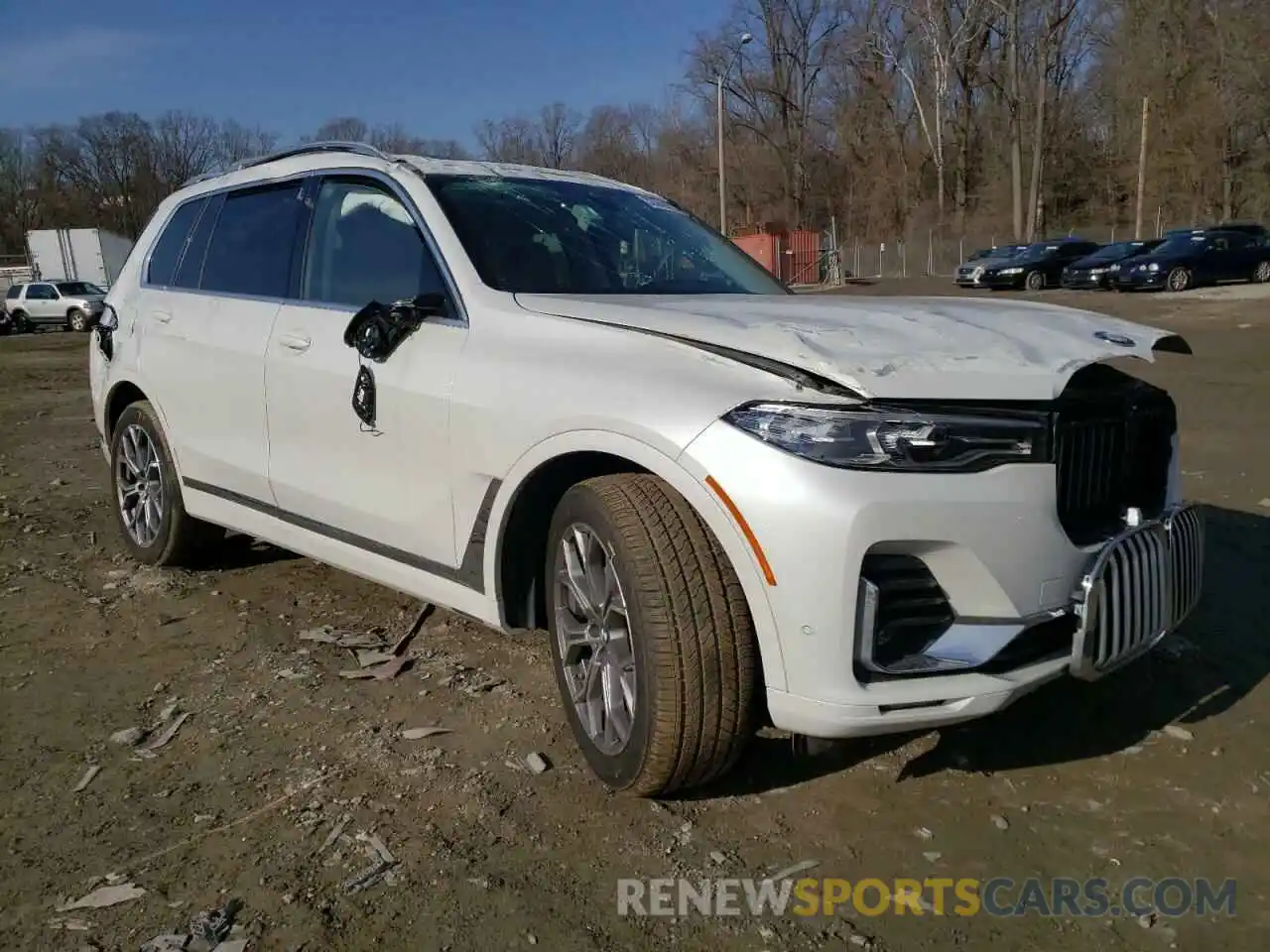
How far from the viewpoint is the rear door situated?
13.2ft

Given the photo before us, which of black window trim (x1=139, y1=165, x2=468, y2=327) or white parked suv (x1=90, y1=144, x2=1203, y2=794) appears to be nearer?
white parked suv (x1=90, y1=144, x2=1203, y2=794)

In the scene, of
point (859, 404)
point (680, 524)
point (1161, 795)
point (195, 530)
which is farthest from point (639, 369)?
point (195, 530)

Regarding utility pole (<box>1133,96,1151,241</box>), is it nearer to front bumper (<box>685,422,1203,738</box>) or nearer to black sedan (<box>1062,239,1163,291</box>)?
black sedan (<box>1062,239,1163,291</box>)

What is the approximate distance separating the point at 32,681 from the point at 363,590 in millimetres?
1348

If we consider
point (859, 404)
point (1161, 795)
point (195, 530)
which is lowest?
point (1161, 795)

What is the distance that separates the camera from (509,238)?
348cm

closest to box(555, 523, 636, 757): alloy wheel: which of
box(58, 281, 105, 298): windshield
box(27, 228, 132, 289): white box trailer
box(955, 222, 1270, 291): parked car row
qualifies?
box(955, 222, 1270, 291): parked car row

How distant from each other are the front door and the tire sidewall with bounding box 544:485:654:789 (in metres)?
0.42

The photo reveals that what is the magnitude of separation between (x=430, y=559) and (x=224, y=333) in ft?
5.23

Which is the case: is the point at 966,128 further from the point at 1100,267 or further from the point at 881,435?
the point at 881,435

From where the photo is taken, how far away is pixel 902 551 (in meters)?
2.35

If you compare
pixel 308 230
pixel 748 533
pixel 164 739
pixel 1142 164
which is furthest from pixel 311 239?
pixel 1142 164

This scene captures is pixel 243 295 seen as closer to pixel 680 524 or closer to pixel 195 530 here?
pixel 195 530

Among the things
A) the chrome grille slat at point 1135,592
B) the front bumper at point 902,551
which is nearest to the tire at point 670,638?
the front bumper at point 902,551
